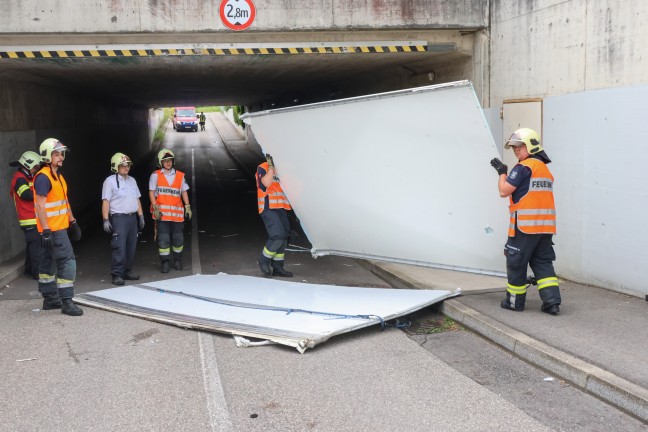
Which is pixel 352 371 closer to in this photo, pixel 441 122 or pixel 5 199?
pixel 441 122

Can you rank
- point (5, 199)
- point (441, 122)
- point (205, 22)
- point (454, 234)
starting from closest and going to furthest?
point (441, 122), point (454, 234), point (205, 22), point (5, 199)

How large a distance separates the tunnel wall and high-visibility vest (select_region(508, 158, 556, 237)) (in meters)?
7.84

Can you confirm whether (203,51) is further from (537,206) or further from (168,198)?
(537,206)

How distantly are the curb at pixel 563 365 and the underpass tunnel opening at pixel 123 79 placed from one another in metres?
4.67

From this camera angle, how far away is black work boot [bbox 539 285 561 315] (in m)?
6.09

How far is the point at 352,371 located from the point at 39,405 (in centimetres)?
237

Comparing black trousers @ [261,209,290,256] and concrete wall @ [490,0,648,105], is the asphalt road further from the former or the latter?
concrete wall @ [490,0,648,105]

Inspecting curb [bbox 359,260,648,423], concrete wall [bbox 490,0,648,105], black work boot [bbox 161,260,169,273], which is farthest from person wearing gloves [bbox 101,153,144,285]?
concrete wall [bbox 490,0,648,105]

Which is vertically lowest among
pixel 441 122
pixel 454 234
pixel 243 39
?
pixel 454 234

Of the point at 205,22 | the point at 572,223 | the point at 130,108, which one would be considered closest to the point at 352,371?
the point at 572,223

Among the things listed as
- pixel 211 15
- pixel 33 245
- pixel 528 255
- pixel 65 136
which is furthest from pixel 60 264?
pixel 65 136

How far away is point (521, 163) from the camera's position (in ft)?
20.4

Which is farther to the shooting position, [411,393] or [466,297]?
[466,297]

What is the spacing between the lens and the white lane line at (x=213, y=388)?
4.12 m
